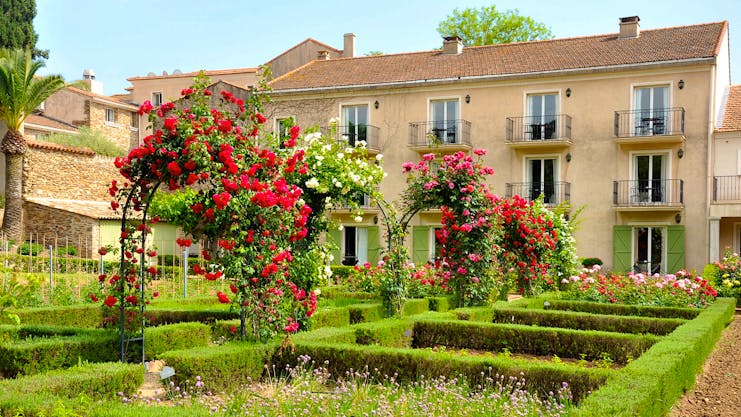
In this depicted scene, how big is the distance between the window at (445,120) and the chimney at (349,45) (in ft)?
28.7

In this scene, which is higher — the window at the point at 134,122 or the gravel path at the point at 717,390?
the window at the point at 134,122

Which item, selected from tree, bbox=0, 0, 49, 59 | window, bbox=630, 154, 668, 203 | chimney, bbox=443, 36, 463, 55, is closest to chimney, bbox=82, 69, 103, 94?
tree, bbox=0, 0, 49, 59

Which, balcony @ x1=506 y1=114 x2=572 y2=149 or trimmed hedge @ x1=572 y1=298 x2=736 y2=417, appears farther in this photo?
balcony @ x1=506 y1=114 x2=572 y2=149

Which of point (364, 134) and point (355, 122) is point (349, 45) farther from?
point (364, 134)

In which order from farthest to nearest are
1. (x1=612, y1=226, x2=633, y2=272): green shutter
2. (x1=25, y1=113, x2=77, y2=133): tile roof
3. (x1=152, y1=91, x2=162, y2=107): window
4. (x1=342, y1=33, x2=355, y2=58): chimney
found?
(x1=152, y1=91, x2=162, y2=107): window < (x1=25, y1=113, x2=77, y2=133): tile roof < (x1=342, y1=33, x2=355, y2=58): chimney < (x1=612, y1=226, x2=633, y2=272): green shutter

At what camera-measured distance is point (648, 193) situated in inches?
977

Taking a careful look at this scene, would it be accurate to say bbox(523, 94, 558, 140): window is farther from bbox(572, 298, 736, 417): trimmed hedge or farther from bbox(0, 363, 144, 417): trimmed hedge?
bbox(0, 363, 144, 417): trimmed hedge

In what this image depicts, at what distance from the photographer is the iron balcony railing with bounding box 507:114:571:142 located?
2603 cm

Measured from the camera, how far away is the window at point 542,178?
26203mm

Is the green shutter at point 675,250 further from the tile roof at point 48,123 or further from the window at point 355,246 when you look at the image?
the tile roof at point 48,123

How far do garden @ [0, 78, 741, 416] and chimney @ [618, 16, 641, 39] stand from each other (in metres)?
16.5

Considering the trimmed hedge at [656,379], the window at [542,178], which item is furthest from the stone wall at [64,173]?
the trimmed hedge at [656,379]

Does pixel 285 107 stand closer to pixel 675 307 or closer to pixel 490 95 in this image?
pixel 490 95

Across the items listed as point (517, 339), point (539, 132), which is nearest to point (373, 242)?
point (539, 132)
